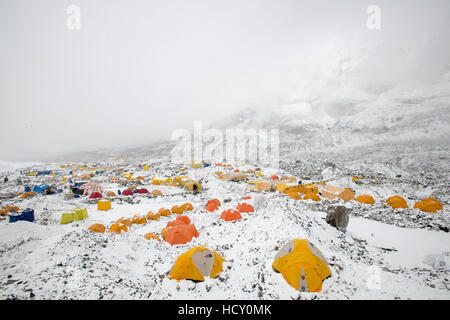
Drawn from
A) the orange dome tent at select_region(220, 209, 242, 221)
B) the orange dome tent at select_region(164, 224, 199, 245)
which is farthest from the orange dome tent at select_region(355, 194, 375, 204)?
the orange dome tent at select_region(164, 224, 199, 245)

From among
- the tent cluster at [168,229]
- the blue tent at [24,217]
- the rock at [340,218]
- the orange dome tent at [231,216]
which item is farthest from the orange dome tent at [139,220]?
the rock at [340,218]

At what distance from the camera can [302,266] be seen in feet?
17.7

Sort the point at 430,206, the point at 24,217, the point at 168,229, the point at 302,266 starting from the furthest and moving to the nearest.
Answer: the point at 430,206 < the point at 24,217 < the point at 168,229 < the point at 302,266

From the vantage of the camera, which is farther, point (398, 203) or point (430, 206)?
point (398, 203)

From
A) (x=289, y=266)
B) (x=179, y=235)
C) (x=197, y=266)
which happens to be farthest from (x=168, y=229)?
(x=289, y=266)

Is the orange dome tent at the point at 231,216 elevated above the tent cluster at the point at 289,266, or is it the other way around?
the tent cluster at the point at 289,266

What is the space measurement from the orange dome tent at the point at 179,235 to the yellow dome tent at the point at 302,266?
5.20 m

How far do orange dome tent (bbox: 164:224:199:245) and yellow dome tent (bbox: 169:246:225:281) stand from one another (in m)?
3.37

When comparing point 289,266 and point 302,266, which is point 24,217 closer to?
point 289,266

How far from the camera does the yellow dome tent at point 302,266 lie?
525 centimetres

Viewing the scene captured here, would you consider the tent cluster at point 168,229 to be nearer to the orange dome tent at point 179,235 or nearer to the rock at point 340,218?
the orange dome tent at point 179,235

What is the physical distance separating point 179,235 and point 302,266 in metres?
6.37

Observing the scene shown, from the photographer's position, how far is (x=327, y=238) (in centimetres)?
811
